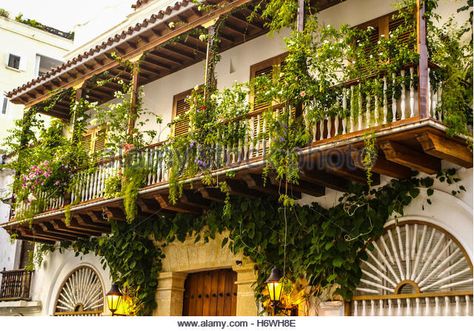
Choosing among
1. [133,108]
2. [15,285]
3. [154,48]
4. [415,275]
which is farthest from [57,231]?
[415,275]

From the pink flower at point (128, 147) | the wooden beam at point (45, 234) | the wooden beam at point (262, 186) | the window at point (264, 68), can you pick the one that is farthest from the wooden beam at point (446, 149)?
the wooden beam at point (45, 234)

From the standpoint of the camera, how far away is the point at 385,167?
1020cm

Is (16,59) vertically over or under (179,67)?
over

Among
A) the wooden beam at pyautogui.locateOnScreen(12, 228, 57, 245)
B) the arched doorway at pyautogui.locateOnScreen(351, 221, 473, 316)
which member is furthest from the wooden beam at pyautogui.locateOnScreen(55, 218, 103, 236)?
the arched doorway at pyautogui.locateOnScreen(351, 221, 473, 316)

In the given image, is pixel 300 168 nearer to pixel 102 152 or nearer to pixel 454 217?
pixel 454 217

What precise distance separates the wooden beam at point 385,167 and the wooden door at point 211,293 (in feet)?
13.5

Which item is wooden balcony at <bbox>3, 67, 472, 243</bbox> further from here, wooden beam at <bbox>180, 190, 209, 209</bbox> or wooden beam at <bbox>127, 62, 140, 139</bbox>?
wooden beam at <bbox>127, 62, 140, 139</bbox>

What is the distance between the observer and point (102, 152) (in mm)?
14508

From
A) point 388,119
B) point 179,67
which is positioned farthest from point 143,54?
point 388,119

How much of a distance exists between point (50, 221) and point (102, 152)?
2.10 meters

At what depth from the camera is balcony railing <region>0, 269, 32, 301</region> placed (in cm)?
1802

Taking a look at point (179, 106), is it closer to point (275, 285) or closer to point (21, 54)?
point (275, 285)

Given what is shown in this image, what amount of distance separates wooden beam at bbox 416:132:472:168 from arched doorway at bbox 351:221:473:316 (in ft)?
3.85
